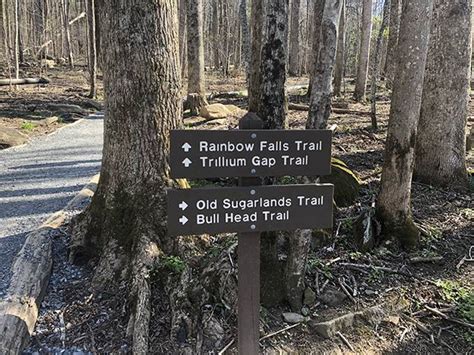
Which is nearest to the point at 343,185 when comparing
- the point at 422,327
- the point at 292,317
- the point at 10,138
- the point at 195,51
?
the point at 422,327

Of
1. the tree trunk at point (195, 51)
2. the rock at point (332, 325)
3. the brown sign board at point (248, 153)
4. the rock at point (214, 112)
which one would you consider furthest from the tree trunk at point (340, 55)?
→ the brown sign board at point (248, 153)

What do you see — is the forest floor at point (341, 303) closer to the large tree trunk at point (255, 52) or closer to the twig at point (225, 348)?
the twig at point (225, 348)

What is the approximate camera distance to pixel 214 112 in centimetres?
1148

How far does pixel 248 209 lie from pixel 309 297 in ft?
5.02

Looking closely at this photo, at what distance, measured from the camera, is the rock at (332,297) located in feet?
11.9

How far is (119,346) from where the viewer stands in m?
3.13

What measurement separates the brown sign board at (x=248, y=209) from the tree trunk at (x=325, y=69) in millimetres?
858

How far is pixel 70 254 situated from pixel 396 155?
3567 mm

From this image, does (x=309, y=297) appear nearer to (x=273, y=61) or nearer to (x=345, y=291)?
(x=345, y=291)

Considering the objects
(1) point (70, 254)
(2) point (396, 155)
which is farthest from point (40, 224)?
(2) point (396, 155)

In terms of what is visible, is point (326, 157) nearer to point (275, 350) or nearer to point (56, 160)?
point (275, 350)

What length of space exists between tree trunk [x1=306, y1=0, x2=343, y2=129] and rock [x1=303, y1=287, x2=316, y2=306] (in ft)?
4.71

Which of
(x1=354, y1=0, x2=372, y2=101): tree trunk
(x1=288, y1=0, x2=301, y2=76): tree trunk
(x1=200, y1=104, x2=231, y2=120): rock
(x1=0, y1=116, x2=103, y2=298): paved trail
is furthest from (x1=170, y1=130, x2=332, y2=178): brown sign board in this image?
(x1=288, y1=0, x2=301, y2=76): tree trunk

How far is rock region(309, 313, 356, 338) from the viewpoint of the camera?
3344 mm
